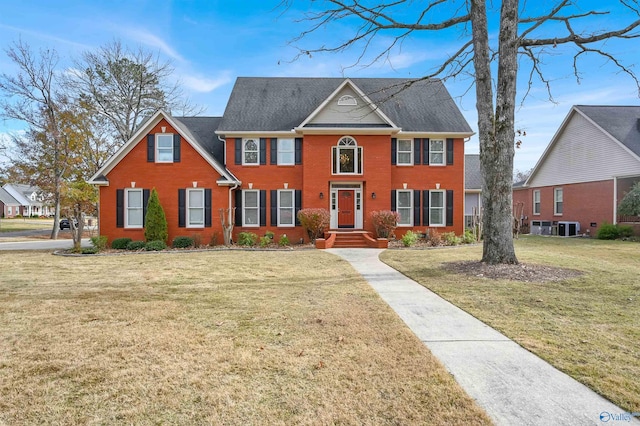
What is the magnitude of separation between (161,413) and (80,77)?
31.0 m

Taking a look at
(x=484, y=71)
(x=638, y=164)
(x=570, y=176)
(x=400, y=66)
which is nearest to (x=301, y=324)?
(x=484, y=71)

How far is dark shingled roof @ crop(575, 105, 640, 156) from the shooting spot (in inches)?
770

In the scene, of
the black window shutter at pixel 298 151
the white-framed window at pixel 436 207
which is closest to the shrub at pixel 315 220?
the black window shutter at pixel 298 151

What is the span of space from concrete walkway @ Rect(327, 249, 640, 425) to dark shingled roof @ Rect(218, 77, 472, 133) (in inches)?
542

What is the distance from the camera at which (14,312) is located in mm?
5617

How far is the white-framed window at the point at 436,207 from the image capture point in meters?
18.3

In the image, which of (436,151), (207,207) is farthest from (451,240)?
(207,207)

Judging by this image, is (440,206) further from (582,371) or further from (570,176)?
(582,371)

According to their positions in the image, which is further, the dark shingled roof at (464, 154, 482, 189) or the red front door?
the dark shingled roof at (464, 154, 482, 189)

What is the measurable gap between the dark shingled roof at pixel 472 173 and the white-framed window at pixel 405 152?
31.6ft

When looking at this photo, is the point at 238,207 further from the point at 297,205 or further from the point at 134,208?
the point at 134,208

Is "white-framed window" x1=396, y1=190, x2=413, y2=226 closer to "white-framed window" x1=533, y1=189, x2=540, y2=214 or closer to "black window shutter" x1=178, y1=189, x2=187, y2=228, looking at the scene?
"black window shutter" x1=178, y1=189, x2=187, y2=228

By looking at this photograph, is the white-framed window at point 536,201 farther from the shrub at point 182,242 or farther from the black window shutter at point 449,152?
the shrub at point 182,242

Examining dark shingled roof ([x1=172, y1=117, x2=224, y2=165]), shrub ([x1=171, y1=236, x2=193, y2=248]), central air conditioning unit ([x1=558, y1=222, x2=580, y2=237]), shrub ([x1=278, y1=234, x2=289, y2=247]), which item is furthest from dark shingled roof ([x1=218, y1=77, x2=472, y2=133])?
central air conditioning unit ([x1=558, y1=222, x2=580, y2=237])
